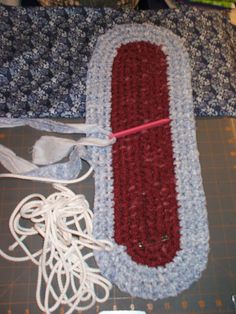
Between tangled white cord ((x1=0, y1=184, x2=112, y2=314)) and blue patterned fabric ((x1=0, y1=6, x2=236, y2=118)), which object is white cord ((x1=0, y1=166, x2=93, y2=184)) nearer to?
tangled white cord ((x1=0, y1=184, x2=112, y2=314))

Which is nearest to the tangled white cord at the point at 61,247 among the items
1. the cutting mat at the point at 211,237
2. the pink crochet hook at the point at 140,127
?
the cutting mat at the point at 211,237

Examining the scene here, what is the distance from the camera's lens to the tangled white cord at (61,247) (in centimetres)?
66

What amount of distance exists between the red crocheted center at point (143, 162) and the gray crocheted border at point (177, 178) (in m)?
0.01

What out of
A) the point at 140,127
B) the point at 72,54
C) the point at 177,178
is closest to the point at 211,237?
the point at 177,178

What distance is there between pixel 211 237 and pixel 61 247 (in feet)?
0.89

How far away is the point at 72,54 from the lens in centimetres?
87

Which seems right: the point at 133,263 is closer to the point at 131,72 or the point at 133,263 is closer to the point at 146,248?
the point at 146,248

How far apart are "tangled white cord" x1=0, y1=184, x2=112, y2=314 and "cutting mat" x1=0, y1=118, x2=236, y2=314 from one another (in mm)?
18

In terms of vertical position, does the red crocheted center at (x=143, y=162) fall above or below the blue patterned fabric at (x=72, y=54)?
below

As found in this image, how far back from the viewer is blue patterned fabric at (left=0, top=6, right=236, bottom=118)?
0.82 m

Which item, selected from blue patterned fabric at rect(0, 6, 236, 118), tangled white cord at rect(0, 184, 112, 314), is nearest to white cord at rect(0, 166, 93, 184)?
tangled white cord at rect(0, 184, 112, 314)

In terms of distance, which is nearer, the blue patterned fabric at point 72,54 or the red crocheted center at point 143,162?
the red crocheted center at point 143,162

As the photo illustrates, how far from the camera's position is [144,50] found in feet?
2.81

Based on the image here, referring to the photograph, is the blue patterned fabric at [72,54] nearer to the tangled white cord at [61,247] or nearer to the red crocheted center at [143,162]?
the red crocheted center at [143,162]
